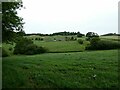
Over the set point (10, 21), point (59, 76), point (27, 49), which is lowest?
point (59, 76)

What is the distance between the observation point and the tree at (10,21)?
22953 mm

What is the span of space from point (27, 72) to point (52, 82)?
8.57 ft

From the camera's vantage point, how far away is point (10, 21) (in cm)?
2352

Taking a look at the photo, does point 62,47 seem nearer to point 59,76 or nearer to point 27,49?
point 27,49

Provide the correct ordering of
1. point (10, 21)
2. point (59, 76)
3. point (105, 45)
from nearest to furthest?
1. point (59, 76)
2. point (10, 21)
3. point (105, 45)

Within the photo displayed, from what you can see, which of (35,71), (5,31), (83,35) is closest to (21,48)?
(5,31)

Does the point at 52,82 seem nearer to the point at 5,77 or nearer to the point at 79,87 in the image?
the point at 79,87

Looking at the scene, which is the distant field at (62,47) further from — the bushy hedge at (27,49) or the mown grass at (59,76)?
the mown grass at (59,76)

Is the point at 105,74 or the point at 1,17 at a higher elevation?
the point at 1,17

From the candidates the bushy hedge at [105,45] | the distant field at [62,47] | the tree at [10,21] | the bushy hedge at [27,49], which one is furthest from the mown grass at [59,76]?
the bushy hedge at [105,45]

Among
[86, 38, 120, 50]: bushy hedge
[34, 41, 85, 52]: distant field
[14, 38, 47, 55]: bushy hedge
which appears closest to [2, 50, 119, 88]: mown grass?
[14, 38, 47, 55]: bushy hedge

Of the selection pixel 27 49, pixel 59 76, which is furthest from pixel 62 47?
pixel 59 76

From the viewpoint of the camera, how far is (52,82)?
1853 centimetres

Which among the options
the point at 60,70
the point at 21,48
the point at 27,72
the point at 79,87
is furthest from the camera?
the point at 21,48
